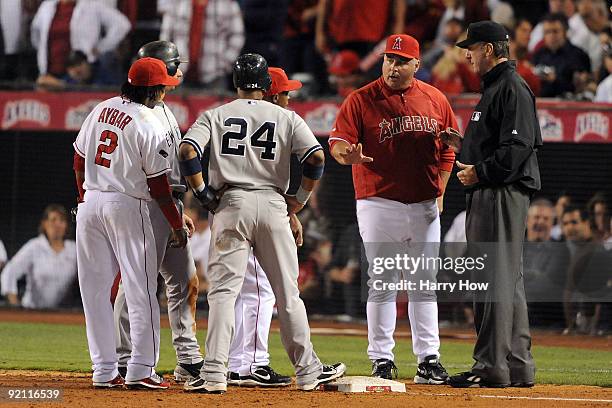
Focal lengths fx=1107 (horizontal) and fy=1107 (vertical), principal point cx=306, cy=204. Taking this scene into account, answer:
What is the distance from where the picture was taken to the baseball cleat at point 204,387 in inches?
252

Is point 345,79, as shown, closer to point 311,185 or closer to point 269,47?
point 269,47

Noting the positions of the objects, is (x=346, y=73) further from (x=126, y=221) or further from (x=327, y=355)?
(x=126, y=221)

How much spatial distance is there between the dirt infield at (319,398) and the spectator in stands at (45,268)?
6463 millimetres

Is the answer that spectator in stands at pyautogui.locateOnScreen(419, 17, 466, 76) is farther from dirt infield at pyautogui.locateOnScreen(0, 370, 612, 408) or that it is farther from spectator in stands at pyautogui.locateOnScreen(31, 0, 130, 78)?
dirt infield at pyautogui.locateOnScreen(0, 370, 612, 408)

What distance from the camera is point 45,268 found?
13.5 meters

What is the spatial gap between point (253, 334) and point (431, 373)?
124 cm

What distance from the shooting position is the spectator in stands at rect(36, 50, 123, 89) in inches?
538

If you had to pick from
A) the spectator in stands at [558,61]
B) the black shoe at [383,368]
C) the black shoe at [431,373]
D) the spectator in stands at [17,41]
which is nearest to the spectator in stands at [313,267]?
the spectator in stands at [558,61]

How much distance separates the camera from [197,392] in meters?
6.48

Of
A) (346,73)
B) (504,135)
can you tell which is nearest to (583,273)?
(346,73)

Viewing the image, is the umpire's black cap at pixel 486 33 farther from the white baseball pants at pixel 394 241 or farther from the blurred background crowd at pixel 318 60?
the blurred background crowd at pixel 318 60

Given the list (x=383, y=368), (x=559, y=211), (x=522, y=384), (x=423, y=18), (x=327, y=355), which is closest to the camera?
(x=522, y=384)

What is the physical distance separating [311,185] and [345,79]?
22.7ft

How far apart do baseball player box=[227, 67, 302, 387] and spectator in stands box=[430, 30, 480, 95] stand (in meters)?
6.43
